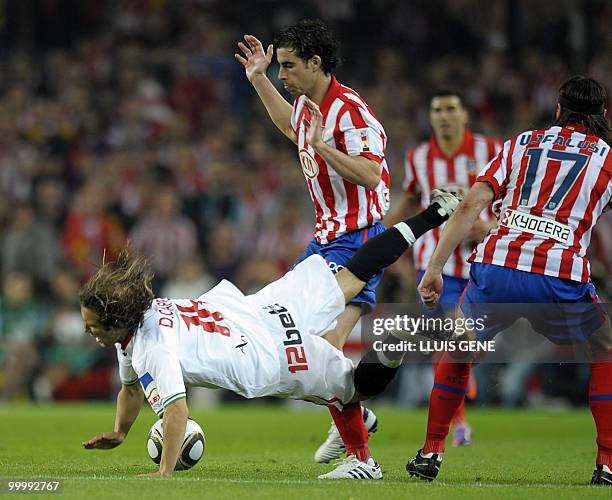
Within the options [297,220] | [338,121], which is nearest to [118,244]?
[297,220]

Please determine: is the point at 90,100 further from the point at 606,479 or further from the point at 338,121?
the point at 606,479

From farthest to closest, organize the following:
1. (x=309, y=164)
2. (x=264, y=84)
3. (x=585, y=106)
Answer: (x=264, y=84) → (x=309, y=164) → (x=585, y=106)

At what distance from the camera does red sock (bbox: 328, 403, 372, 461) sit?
259 inches

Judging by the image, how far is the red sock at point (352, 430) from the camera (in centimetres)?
658

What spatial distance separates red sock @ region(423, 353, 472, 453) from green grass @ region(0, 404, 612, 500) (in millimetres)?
242

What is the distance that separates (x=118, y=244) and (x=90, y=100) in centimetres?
352

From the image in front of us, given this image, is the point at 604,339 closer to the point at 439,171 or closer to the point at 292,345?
the point at 292,345

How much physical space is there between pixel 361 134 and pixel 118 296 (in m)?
1.89

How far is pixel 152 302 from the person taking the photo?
6.20 metres

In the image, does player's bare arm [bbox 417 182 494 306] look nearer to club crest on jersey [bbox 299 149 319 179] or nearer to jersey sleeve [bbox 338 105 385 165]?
jersey sleeve [bbox 338 105 385 165]

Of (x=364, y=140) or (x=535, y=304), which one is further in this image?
(x=364, y=140)

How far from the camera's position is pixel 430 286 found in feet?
20.4

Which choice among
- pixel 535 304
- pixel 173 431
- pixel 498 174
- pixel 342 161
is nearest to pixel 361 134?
pixel 342 161

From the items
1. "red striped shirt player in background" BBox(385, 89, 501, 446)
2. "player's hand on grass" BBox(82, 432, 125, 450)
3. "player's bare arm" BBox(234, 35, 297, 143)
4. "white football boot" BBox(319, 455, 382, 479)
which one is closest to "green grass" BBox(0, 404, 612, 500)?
"white football boot" BBox(319, 455, 382, 479)
